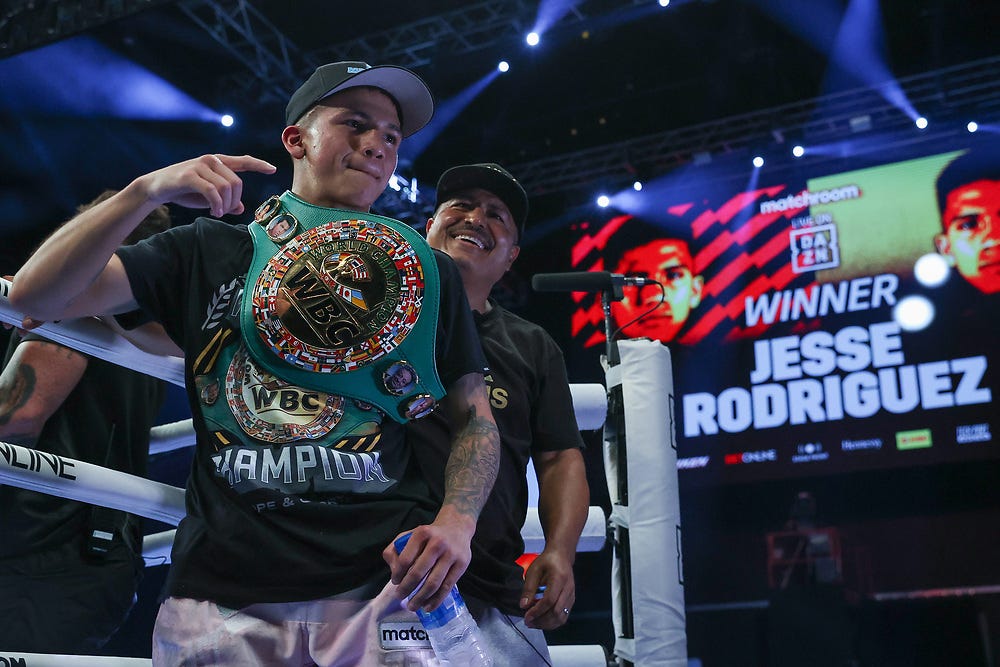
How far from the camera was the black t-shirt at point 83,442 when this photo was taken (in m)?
1.81

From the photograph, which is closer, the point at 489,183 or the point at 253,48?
the point at 489,183

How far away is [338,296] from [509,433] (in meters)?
0.66

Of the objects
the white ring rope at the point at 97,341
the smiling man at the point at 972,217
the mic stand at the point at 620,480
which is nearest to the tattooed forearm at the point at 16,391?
the white ring rope at the point at 97,341

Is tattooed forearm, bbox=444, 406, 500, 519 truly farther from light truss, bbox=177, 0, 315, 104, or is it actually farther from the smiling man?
the smiling man

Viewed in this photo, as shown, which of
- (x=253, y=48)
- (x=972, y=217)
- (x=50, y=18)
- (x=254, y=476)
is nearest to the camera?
(x=254, y=476)

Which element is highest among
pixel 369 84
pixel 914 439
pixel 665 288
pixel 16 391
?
pixel 665 288

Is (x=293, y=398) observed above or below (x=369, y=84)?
below

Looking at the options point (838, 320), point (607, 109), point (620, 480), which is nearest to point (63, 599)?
point (620, 480)

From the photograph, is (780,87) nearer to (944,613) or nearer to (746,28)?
(746,28)

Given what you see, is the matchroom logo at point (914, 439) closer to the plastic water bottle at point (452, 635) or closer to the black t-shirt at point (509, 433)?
the black t-shirt at point (509, 433)

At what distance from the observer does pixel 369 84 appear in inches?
61.7

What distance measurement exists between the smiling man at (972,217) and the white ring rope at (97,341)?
6779 millimetres

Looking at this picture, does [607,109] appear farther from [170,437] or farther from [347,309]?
[347,309]

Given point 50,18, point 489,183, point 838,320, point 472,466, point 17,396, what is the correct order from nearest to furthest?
point 472,466 < point 17,396 < point 489,183 < point 50,18 < point 838,320
